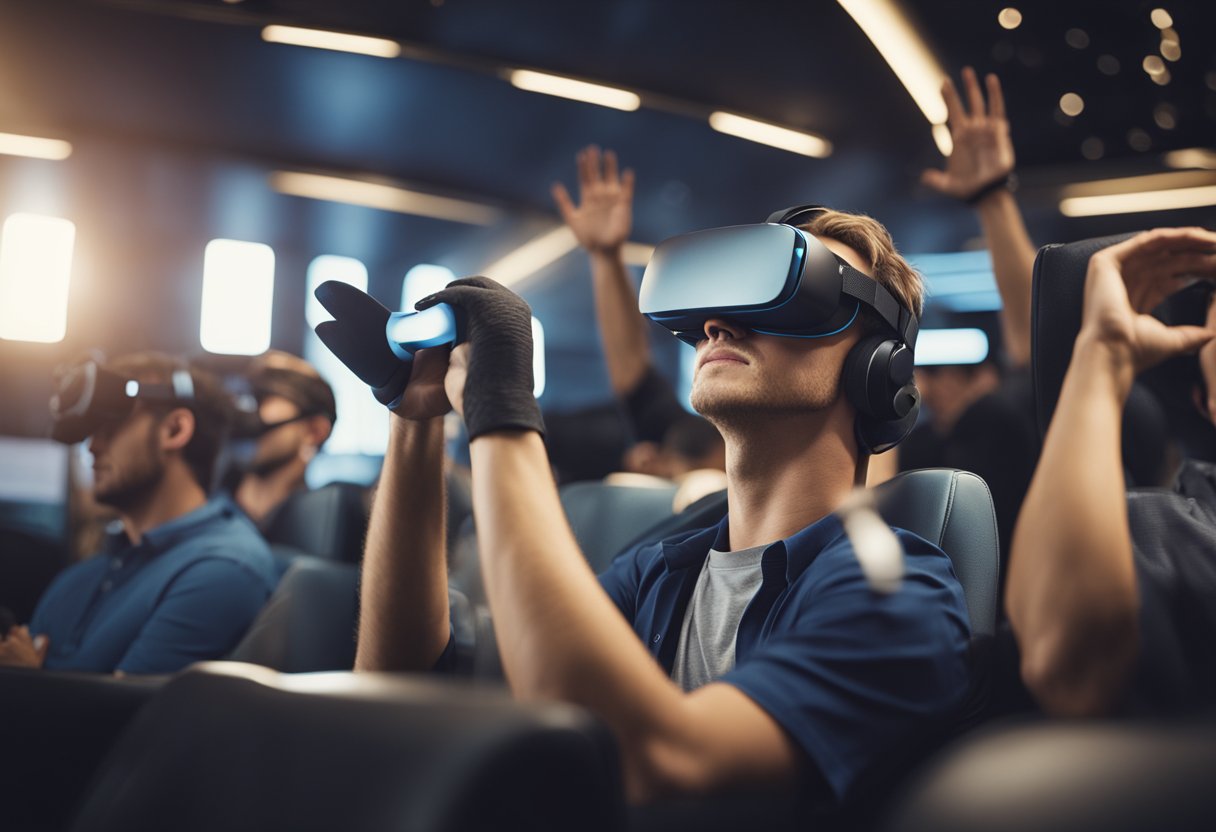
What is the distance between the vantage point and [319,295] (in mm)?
1195

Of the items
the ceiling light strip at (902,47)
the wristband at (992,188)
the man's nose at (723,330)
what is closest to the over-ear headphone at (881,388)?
the man's nose at (723,330)

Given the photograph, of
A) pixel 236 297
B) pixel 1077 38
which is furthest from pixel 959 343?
pixel 236 297

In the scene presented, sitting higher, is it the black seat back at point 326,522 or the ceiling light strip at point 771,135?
the ceiling light strip at point 771,135

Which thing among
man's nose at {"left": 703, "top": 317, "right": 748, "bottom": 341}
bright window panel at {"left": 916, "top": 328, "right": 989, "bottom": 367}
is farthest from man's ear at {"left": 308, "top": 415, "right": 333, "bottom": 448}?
bright window panel at {"left": 916, "top": 328, "right": 989, "bottom": 367}

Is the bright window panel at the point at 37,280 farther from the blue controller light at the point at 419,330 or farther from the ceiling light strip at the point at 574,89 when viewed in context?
the blue controller light at the point at 419,330

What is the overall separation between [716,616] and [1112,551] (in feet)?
1.57

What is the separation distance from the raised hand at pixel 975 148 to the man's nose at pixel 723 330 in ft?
3.41

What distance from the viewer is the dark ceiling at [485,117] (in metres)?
4.28

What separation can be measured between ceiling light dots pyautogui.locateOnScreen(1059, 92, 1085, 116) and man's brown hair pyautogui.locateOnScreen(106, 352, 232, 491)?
4301 millimetres

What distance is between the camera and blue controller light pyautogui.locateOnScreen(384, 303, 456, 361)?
108cm

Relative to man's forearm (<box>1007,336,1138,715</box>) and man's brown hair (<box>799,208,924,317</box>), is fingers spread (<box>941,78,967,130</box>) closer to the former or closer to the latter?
man's brown hair (<box>799,208,924,317</box>)

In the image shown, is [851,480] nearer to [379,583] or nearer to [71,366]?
[379,583]

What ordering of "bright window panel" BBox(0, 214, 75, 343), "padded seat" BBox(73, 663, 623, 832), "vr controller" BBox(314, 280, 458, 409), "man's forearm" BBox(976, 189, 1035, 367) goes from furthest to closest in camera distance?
"bright window panel" BBox(0, 214, 75, 343)
"man's forearm" BBox(976, 189, 1035, 367)
"vr controller" BBox(314, 280, 458, 409)
"padded seat" BBox(73, 663, 623, 832)

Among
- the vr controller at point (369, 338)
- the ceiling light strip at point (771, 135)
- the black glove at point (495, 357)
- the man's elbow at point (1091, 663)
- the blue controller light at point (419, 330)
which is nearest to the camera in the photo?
the man's elbow at point (1091, 663)
